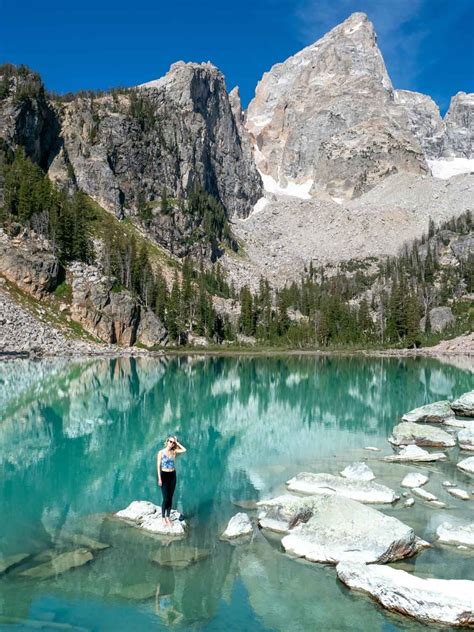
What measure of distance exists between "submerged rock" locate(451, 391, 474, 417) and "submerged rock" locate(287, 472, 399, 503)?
20.2 m

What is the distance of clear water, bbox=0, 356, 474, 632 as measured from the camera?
1120 cm

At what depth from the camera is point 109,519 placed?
16.4 meters

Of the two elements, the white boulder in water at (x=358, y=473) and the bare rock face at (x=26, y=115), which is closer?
the white boulder in water at (x=358, y=473)

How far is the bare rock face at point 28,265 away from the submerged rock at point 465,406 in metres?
75.8

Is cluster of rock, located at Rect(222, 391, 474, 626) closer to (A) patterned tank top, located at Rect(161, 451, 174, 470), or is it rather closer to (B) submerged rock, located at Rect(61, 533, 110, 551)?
(A) patterned tank top, located at Rect(161, 451, 174, 470)

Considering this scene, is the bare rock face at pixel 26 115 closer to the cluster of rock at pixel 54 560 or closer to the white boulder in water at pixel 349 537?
the cluster of rock at pixel 54 560

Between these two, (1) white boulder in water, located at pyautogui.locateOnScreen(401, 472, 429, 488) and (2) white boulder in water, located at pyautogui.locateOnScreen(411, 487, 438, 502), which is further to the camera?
(1) white boulder in water, located at pyautogui.locateOnScreen(401, 472, 429, 488)

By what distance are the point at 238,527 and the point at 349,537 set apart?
323 centimetres

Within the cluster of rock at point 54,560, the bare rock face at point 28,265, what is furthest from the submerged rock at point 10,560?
the bare rock face at point 28,265

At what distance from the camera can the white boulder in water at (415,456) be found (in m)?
24.3

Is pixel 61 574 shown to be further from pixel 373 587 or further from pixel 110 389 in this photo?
pixel 110 389

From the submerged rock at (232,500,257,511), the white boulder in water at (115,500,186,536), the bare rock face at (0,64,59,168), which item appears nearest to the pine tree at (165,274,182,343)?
the bare rock face at (0,64,59,168)

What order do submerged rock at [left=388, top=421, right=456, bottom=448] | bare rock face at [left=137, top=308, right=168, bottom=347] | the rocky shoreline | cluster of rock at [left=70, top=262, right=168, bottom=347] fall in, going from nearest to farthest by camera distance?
1. submerged rock at [left=388, top=421, right=456, bottom=448]
2. the rocky shoreline
3. cluster of rock at [left=70, top=262, right=168, bottom=347]
4. bare rock face at [left=137, top=308, right=168, bottom=347]

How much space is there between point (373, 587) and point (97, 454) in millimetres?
17047
